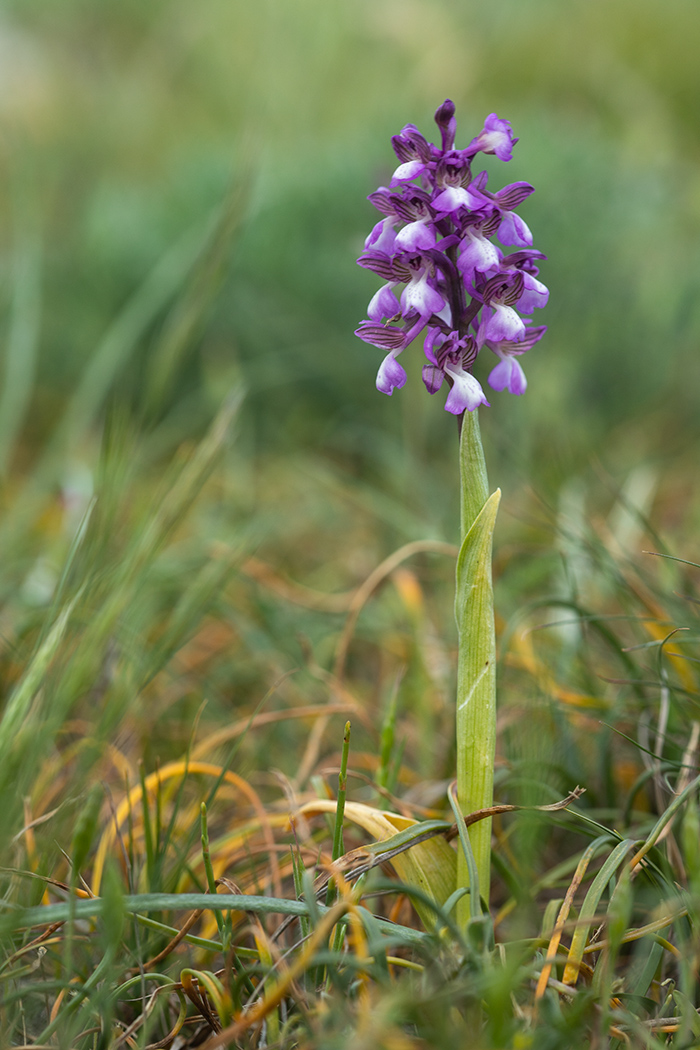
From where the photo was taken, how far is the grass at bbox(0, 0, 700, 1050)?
2.64 ft

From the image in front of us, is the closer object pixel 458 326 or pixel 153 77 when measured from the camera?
pixel 458 326

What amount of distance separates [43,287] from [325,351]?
1.89 m

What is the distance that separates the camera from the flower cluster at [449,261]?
2.79 ft

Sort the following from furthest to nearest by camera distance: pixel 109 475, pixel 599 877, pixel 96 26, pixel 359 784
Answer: pixel 96 26 < pixel 359 784 < pixel 109 475 < pixel 599 877

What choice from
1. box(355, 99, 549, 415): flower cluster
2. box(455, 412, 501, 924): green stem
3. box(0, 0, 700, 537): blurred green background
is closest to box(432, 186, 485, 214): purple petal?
box(355, 99, 549, 415): flower cluster

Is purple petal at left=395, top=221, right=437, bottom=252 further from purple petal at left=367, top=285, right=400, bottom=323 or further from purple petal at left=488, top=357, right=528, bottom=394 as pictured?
purple petal at left=488, top=357, right=528, bottom=394

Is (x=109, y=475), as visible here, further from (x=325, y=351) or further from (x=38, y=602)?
(x=325, y=351)

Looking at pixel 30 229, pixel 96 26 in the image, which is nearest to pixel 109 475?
pixel 30 229

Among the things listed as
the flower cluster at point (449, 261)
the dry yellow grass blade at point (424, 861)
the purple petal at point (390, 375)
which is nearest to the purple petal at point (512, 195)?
the flower cluster at point (449, 261)

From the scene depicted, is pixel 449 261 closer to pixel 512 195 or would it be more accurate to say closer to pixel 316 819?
pixel 512 195

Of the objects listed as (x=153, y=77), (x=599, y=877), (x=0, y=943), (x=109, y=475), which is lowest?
(x=0, y=943)

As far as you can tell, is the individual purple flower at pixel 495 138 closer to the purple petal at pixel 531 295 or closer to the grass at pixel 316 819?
the purple petal at pixel 531 295

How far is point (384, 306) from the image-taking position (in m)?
0.92

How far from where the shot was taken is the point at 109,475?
102 cm
